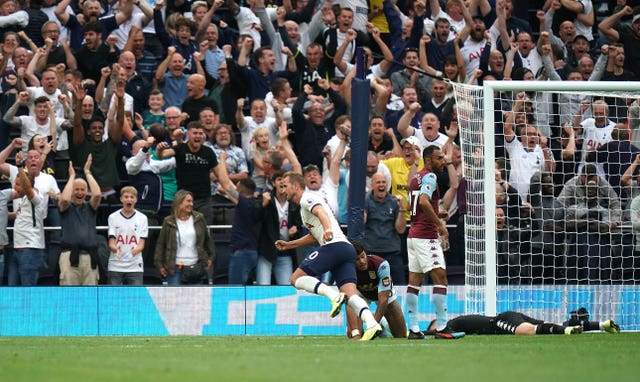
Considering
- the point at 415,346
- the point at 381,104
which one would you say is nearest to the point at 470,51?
the point at 381,104

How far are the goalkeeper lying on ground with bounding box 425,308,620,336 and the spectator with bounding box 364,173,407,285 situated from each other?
8.61 feet

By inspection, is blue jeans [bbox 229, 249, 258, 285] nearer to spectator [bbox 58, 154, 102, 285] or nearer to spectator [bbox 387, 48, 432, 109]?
spectator [bbox 58, 154, 102, 285]

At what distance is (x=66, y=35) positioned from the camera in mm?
21188

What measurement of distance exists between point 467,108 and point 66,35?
8.07 m

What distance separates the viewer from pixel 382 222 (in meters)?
17.8

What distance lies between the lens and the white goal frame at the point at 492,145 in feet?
52.3

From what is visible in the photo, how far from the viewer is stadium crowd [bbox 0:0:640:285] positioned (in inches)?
696

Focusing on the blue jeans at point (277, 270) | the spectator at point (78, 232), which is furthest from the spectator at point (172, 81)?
the blue jeans at point (277, 270)

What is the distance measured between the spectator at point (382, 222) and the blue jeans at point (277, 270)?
1291 mm

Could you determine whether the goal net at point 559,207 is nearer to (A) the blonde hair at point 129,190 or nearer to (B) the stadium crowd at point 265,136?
(B) the stadium crowd at point 265,136

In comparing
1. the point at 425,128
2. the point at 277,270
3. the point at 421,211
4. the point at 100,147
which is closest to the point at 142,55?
the point at 100,147

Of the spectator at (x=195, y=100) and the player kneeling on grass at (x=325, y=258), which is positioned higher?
the spectator at (x=195, y=100)

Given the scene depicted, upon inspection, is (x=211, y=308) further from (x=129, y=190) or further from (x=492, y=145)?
(x=492, y=145)

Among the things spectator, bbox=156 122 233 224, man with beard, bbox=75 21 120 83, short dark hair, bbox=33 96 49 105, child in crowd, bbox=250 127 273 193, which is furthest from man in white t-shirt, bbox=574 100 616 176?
short dark hair, bbox=33 96 49 105
